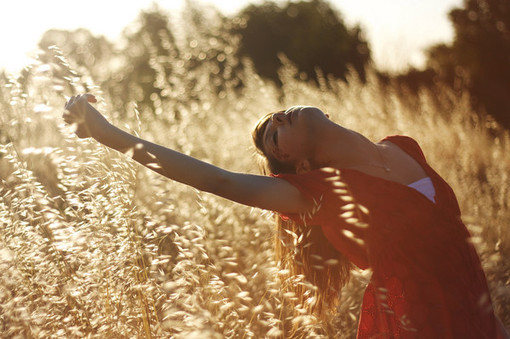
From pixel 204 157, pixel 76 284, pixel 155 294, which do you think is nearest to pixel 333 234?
pixel 155 294

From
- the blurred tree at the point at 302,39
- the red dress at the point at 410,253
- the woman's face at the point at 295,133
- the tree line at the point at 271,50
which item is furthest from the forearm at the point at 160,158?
the blurred tree at the point at 302,39

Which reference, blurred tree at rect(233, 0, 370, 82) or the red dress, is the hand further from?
blurred tree at rect(233, 0, 370, 82)

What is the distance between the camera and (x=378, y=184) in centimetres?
174

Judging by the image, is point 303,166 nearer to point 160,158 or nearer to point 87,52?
point 160,158

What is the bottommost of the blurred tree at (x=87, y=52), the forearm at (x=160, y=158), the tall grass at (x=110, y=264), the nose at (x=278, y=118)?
the tall grass at (x=110, y=264)

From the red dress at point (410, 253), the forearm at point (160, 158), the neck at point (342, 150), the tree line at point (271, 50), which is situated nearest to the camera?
the forearm at point (160, 158)

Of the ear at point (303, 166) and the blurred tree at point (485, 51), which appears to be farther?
the blurred tree at point (485, 51)

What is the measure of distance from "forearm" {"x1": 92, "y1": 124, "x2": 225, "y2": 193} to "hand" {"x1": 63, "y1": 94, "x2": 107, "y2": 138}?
0.02 meters

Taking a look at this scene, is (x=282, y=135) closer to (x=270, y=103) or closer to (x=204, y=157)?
(x=204, y=157)

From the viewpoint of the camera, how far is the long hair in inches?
76.9

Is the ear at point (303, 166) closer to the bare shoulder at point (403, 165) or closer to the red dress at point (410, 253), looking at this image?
the red dress at point (410, 253)

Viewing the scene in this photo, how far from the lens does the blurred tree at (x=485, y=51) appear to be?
440 inches

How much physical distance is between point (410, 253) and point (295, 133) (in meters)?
0.59

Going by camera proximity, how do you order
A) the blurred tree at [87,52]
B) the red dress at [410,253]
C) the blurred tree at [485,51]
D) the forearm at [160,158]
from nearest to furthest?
the forearm at [160,158] → the red dress at [410,253] → the blurred tree at [87,52] → the blurred tree at [485,51]
